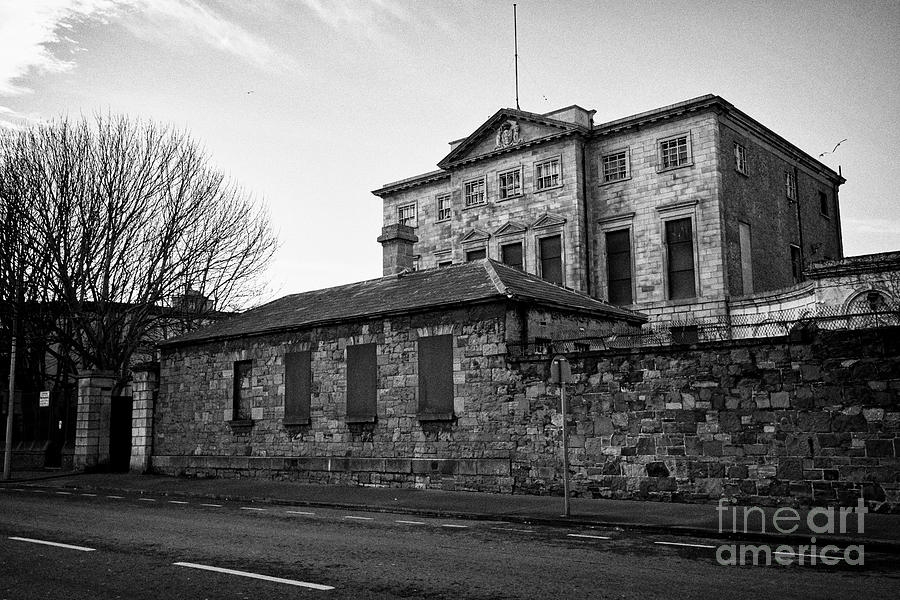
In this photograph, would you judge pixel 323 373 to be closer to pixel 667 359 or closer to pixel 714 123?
pixel 667 359

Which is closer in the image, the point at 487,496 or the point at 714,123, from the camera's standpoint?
the point at 487,496

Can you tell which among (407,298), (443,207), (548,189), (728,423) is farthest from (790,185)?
(728,423)

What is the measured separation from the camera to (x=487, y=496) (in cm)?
1664

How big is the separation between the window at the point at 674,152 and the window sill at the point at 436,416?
20.0 meters

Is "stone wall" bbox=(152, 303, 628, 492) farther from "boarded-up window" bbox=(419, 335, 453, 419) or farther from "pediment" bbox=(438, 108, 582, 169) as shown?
"pediment" bbox=(438, 108, 582, 169)

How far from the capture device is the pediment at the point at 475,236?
39281 mm

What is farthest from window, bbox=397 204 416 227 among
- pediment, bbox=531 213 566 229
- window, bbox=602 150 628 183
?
window, bbox=602 150 628 183

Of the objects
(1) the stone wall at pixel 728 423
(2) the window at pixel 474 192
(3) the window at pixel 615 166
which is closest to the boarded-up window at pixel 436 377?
(1) the stone wall at pixel 728 423

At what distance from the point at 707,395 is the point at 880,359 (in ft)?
9.75

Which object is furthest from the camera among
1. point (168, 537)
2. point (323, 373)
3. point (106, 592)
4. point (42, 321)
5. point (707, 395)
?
point (42, 321)

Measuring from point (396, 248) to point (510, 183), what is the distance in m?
14.5

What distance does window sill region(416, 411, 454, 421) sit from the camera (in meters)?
18.2

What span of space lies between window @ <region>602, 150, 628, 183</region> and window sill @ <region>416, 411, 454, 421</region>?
67.1 ft

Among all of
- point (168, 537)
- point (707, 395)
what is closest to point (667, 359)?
point (707, 395)
